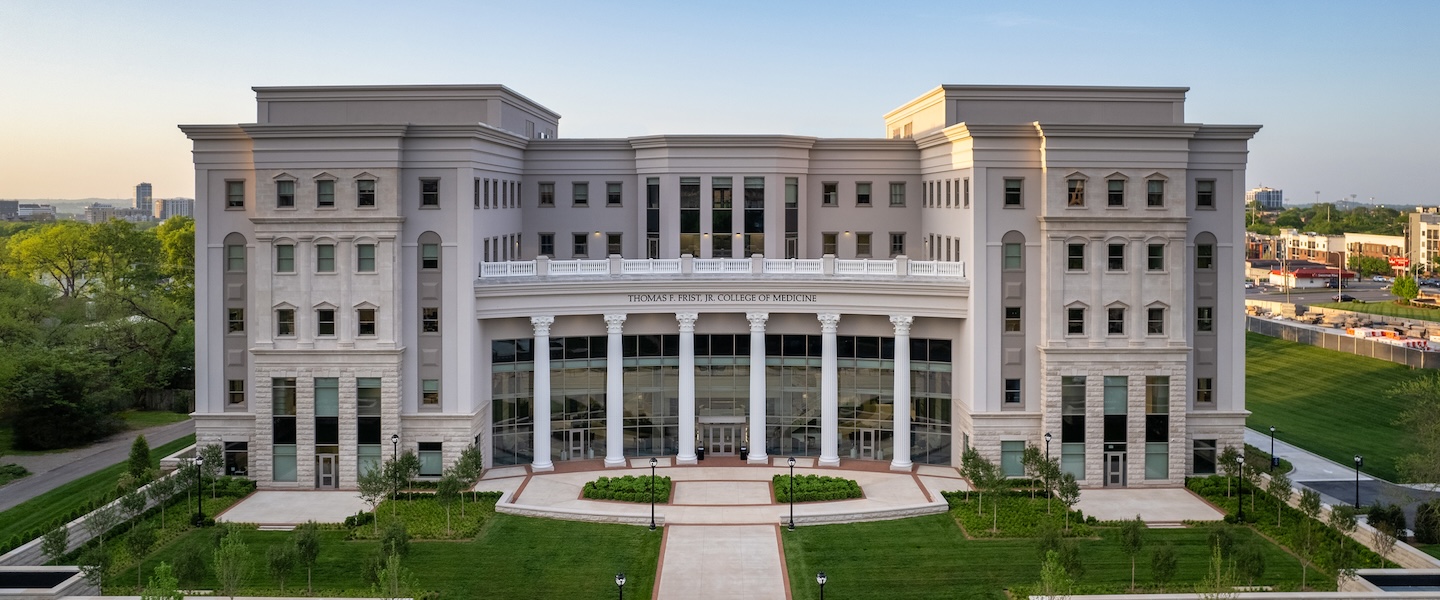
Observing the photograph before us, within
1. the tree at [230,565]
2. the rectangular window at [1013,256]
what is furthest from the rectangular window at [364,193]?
the rectangular window at [1013,256]

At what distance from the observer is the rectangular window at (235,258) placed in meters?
59.9

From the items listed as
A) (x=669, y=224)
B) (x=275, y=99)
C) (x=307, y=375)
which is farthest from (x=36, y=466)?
(x=669, y=224)

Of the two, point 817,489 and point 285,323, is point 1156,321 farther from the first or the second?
point 285,323

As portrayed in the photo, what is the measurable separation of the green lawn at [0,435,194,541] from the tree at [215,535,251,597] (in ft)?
40.1

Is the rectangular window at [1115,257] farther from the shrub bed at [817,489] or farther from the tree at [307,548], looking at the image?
the tree at [307,548]

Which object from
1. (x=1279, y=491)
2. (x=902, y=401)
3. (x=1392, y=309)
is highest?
(x=1392, y=309)

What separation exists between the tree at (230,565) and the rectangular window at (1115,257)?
124 ft

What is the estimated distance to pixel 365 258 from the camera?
192ft

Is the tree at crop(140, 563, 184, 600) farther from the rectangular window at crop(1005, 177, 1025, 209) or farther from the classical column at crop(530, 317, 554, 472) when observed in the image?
the rectangular window at crop(1005, 177, 1025, 209)

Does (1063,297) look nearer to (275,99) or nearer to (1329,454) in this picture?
(1329,454)

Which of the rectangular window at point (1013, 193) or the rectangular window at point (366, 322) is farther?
the rectangular window at point (1013, 193)

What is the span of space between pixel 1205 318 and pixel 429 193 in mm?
35659

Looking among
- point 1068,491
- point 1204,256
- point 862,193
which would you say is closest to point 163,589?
point 1068,491

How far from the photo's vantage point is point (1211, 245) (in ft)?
197
